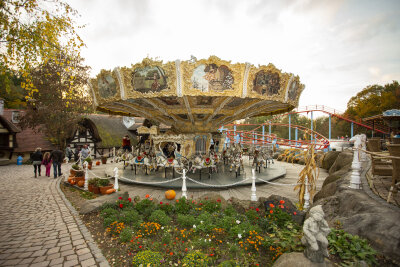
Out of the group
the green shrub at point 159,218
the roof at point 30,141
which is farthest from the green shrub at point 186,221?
the roof at point 30,141

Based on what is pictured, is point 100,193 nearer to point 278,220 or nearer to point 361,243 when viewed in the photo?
point 278,220

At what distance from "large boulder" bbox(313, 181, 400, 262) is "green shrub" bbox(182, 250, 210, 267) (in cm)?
263

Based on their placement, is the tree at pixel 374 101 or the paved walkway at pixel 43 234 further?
the tree at pixel 374 101

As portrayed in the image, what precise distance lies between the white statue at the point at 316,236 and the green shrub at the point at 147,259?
97.1 inches

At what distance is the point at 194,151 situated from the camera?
11766 mm

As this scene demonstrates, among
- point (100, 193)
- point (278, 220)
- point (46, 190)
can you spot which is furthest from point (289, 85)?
point (46, 190)

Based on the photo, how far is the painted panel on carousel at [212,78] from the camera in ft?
24.5

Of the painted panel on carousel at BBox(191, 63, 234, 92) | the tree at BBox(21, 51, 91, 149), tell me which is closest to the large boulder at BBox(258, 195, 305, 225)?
the painted panel on carousel at BBox(191, 63, 234, 92)

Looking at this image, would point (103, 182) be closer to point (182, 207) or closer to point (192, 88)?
point (182, 207)

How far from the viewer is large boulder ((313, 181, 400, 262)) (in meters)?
3.06

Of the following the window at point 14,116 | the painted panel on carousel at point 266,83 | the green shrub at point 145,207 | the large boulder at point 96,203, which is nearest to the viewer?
the green shrub at point 145,207

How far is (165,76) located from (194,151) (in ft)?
17.3

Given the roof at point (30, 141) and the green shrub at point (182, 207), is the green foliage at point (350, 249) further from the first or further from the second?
the roof at point (30, 141)

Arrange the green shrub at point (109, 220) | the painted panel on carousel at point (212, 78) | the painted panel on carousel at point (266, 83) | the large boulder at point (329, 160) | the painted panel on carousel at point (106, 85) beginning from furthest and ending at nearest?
1. the large boulder at point (329, 160)
2. the painted panel on carousel at point (106, 85)
3. the painted panel on carousel at point (266, 83)
4. the painted panel on carousel at point (212, 78)
5. the green shrub at point (109, 220)
